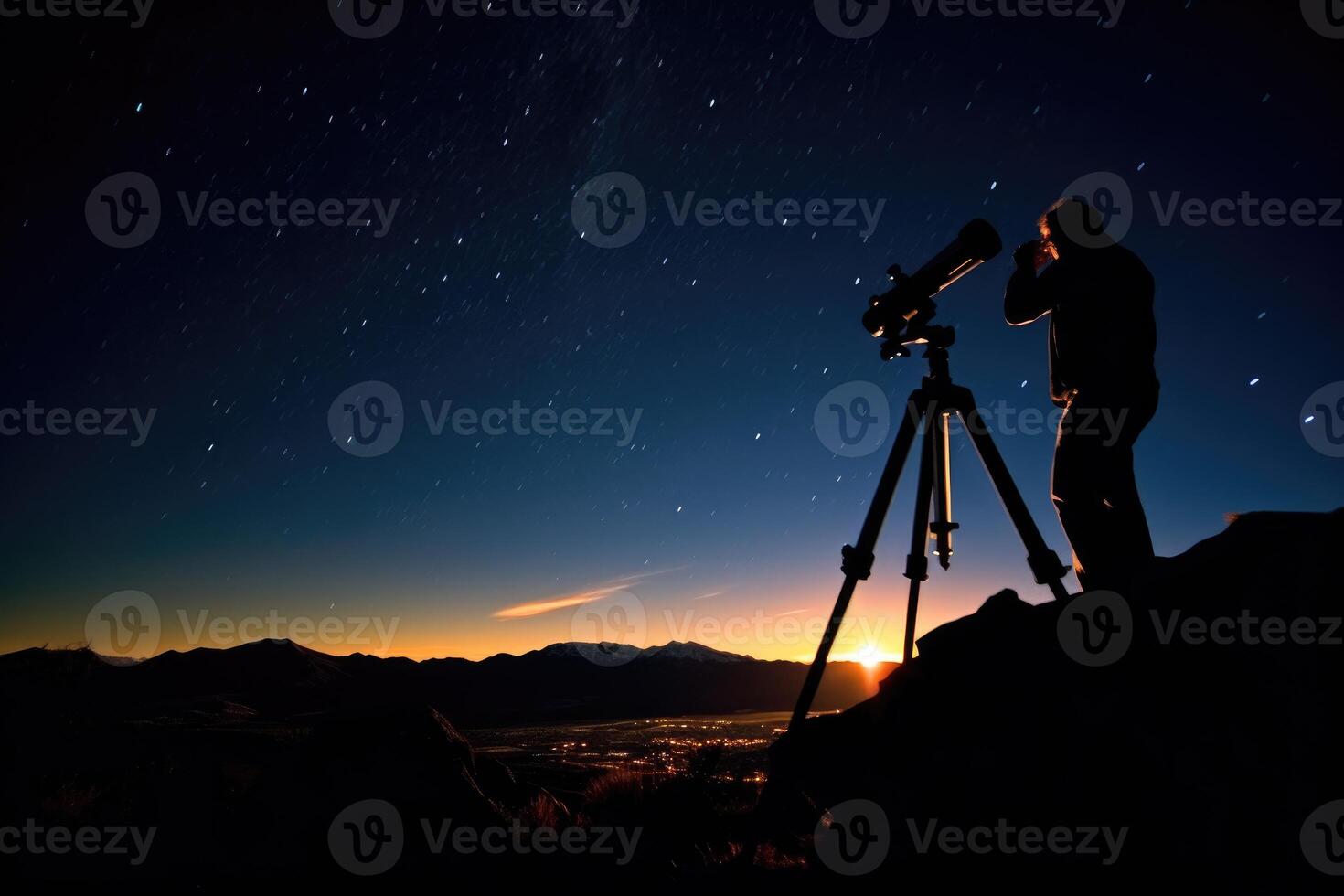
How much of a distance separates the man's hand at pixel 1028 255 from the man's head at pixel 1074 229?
91 mm

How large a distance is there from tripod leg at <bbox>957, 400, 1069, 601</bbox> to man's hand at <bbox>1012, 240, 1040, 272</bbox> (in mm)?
1094

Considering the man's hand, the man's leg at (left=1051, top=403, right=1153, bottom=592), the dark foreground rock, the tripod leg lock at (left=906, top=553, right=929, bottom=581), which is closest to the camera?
the dark foreground rock

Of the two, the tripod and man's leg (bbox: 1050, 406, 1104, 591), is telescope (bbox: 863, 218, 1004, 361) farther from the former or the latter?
man's leg (bbox: 1050, 406, 1104, 591)

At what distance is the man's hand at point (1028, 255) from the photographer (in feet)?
12.1

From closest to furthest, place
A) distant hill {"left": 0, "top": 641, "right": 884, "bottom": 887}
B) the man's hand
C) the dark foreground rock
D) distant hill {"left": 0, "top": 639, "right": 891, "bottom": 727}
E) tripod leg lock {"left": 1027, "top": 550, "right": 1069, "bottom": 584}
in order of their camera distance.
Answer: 1. the dark foreground rock
2. tripod leg lock {"left": 1027, "top": 550, "right": 1069, "bottom": 584}
3. the man's hand
4. distant hill {"left": 0, "top": 641, "right": 884, "bottom": 887}
5. distant hill {"left": 0, "top": 639, "right": 891, "bottom": 727}

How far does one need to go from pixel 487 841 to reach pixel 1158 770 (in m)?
4.19

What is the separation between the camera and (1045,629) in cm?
294

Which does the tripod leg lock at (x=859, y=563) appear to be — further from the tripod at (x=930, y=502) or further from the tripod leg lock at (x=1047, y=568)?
the tripod leg lock at (x=1047, y=568)

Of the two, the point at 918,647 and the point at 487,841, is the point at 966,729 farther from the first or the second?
the point at 487,841

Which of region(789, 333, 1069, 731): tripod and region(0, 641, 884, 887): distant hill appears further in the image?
region(0, 641, 884, 887): distant hill

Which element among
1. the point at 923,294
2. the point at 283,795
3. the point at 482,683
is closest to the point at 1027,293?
the point at 923,294

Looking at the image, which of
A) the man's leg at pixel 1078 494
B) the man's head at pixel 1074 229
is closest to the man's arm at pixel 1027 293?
the man's head at pixel 1074 229

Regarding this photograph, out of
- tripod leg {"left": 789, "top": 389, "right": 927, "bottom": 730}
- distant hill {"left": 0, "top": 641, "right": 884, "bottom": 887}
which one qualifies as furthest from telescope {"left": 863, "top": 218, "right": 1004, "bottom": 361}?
distant hill {"left": 0, "top": 641, "right": 884, "bottom": 887}

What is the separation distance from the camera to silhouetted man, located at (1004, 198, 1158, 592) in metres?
3.13
